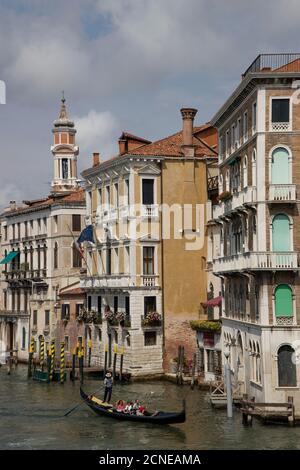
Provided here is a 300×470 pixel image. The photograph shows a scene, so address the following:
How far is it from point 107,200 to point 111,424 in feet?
55.5

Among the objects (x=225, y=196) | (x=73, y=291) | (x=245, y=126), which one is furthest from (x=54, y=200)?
(x=245, y=126)

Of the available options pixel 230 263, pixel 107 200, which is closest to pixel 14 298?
pixel 107 200

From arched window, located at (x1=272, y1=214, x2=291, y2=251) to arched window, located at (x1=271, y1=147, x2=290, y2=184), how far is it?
109 cm

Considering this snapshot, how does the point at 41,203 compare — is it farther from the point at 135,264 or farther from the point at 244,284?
the point at 244,284

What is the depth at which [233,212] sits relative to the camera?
34156mm

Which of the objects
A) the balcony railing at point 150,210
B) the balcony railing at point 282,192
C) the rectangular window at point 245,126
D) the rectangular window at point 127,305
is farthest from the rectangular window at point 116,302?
the balcony railing at point 282,192

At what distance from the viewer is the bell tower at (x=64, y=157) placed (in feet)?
224

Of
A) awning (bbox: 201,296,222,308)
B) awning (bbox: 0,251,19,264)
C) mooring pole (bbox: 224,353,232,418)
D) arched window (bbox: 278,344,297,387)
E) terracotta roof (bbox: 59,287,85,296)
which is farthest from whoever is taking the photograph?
awning (bbox: 0,251,19,264)

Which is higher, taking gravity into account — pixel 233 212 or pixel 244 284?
pixel 233 212

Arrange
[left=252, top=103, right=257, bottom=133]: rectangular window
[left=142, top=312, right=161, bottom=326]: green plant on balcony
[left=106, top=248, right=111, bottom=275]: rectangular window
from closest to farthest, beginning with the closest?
[left=252, top=103, right=257, bottom=133]: rectangular window → [left=142, top=312, right=161, bottom=326]: green plant on balcony → [left=106, top=248, right=111, bottom=275]: rectangular window

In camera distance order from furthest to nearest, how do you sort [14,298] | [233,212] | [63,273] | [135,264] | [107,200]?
[14,298]
[63,273]
[107,200]
[135,264]
[233,212]

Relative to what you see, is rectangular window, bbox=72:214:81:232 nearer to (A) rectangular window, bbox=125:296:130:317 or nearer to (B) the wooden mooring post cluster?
(A) rectangular window, bbox=125:296:130:317

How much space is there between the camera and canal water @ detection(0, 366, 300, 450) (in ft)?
93.1

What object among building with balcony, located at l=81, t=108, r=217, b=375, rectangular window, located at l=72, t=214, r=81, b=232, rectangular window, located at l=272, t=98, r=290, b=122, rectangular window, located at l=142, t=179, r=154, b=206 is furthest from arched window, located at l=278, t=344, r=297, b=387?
rectangular window, located at l=72, t=214, r=81, b=232
